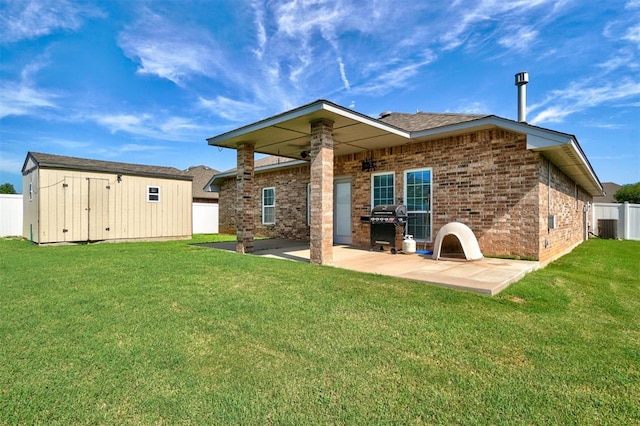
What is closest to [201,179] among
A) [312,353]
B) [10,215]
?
[10,215]

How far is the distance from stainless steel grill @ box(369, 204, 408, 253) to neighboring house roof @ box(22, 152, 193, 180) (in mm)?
8772

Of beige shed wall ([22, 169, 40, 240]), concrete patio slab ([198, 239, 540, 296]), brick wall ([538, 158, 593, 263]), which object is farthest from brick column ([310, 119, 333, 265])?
beige shed wall ([22, 169, 40, 240])

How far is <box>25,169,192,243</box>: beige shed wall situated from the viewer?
10328 millimetres

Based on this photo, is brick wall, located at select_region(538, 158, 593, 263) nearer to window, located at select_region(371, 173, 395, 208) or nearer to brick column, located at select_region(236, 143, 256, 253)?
window, located at select_region(371, 173, 395, 208)

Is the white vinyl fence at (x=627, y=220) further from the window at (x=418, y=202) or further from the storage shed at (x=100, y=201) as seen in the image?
the storage shed at (x=100, y=201)

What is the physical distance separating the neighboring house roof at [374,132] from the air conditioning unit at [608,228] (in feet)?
28.9

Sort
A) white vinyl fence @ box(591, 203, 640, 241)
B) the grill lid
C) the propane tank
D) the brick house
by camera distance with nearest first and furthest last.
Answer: the brick house
the propane tank
the grill lid
white vinyl fence @ box(591, 203, 640, 241)

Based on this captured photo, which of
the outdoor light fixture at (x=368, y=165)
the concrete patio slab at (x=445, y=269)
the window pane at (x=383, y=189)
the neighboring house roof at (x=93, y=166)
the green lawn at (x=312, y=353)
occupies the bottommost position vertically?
the green lawn at (x=312, y=353)

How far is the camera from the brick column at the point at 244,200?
325 inches

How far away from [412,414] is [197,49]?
1102cm

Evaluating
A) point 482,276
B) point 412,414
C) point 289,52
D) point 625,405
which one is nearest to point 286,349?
point 412,414

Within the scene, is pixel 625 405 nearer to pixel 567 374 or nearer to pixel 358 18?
pixel 567 374

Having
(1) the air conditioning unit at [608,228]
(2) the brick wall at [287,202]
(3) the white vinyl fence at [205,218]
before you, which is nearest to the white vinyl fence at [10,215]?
(3) the white vinyl fence at [205,218]

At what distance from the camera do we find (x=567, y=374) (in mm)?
2203
